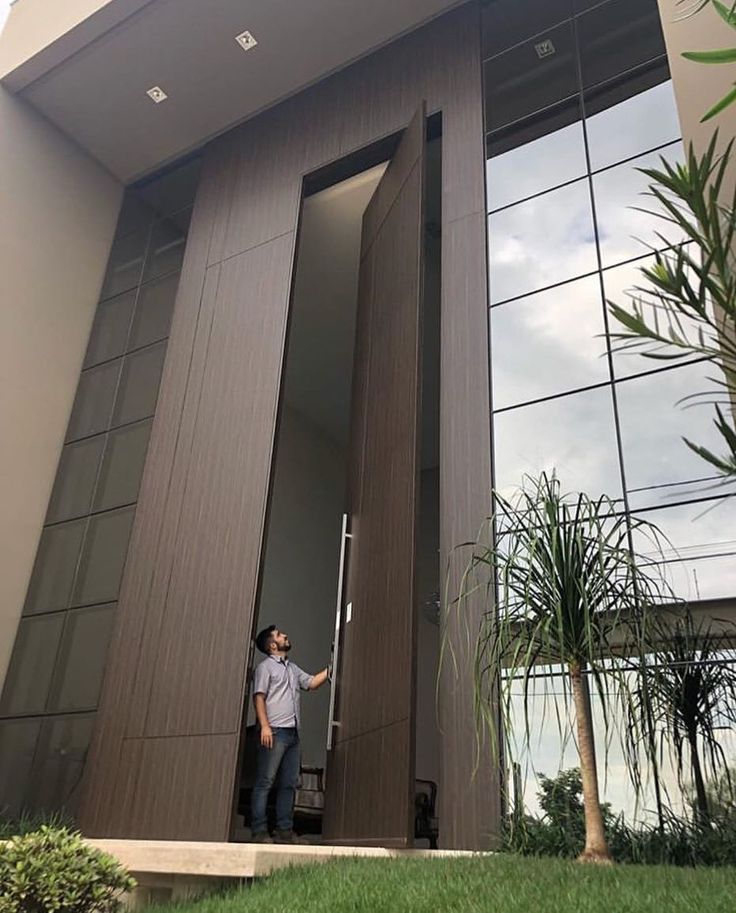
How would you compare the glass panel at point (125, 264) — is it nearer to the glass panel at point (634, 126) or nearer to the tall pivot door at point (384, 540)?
the tall pivot door at point (384, 540)

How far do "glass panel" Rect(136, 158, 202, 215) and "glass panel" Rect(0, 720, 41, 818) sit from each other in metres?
4.45

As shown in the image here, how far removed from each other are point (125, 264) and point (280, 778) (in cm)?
470

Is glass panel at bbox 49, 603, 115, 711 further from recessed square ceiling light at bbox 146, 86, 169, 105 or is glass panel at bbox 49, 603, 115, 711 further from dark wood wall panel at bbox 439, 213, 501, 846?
recessed square ceiling light at bbox 146, 86, 169, 105

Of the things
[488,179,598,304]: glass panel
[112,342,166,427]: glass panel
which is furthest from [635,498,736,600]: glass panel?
[112,342,166,427]: glass panel

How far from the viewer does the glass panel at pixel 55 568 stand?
5.87 metres

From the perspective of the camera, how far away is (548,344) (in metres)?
4.46

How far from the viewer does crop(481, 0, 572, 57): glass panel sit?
5.50 m

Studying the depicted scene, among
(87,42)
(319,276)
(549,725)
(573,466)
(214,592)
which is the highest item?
(87,42)

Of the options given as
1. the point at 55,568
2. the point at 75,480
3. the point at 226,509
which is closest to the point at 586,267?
the point at 226,509

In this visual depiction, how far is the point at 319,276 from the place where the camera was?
23.8ft

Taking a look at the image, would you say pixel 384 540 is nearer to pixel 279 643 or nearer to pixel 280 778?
pixel 279 643

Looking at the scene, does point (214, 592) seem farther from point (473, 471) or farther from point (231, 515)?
point (473, 471)

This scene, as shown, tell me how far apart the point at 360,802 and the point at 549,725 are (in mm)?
1041

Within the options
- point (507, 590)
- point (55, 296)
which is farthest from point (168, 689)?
point (55, 296)
